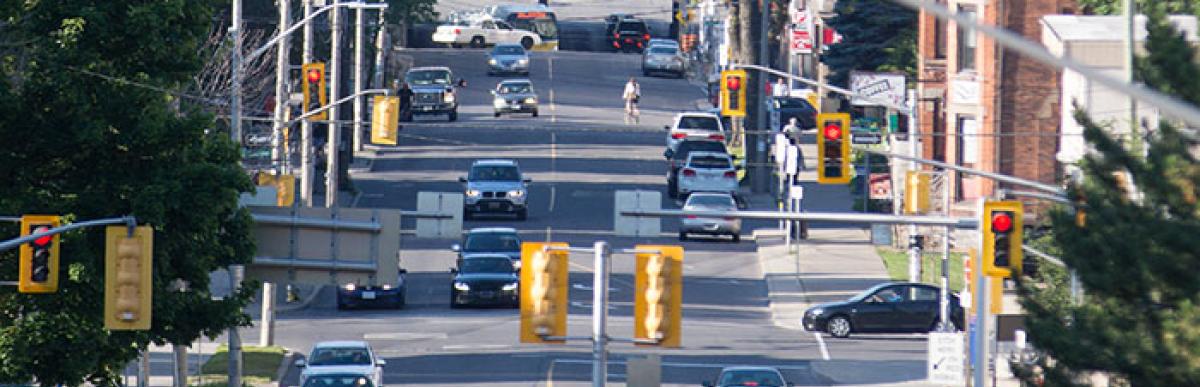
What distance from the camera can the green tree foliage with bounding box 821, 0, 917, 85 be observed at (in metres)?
74.1

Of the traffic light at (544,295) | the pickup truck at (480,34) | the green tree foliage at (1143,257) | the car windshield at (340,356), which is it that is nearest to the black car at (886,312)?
the car windshield at (340,356)

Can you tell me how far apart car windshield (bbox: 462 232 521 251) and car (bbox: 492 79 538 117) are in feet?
93.8

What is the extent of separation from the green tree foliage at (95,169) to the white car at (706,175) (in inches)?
1371

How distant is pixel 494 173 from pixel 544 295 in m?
34.9

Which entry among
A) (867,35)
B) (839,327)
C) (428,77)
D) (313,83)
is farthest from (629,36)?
(839,327)

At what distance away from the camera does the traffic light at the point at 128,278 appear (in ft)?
72.5

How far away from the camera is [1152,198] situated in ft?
75.8

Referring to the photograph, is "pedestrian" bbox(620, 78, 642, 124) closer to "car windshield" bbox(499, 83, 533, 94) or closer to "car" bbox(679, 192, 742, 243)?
"car windshield" bbox(499, 83, 533, 94)

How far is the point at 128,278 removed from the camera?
22.2m

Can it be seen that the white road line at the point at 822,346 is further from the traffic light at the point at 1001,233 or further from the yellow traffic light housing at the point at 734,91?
the traffic light at the point at 1001,233

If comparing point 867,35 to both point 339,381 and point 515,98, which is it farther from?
point 339,381

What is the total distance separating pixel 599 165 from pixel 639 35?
123ft

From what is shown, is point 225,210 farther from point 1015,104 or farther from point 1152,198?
point 1015,104

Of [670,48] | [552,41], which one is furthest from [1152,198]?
[552,41]
